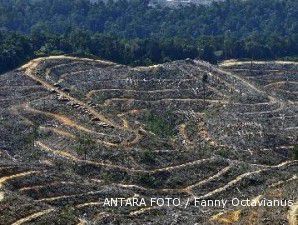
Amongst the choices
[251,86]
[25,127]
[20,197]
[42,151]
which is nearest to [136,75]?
[251,86]

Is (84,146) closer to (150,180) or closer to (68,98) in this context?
(150,180)

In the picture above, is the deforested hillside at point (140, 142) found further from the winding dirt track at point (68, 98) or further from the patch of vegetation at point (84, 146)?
the winding dirt track at point (68, 98)

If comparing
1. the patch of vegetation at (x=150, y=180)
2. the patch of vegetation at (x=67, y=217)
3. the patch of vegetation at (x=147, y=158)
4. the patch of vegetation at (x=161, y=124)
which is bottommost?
the patch of vegetation at (x=161, y=124)

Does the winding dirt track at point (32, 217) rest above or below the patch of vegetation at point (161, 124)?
above

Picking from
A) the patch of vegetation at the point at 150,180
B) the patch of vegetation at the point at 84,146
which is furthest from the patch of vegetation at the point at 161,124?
the patch of vegetation at the point at 150,180

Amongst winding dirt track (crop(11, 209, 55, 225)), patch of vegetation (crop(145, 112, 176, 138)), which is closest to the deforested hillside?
winding dirt track (crop(11, 209, 55, 225))

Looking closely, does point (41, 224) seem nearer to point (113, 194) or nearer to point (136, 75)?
point (113, 194)

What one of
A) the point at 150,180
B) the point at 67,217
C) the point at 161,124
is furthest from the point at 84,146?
the point at 67,217

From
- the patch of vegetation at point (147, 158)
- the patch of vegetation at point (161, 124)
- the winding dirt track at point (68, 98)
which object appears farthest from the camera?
the patch of vegetation at point (161, 124)
